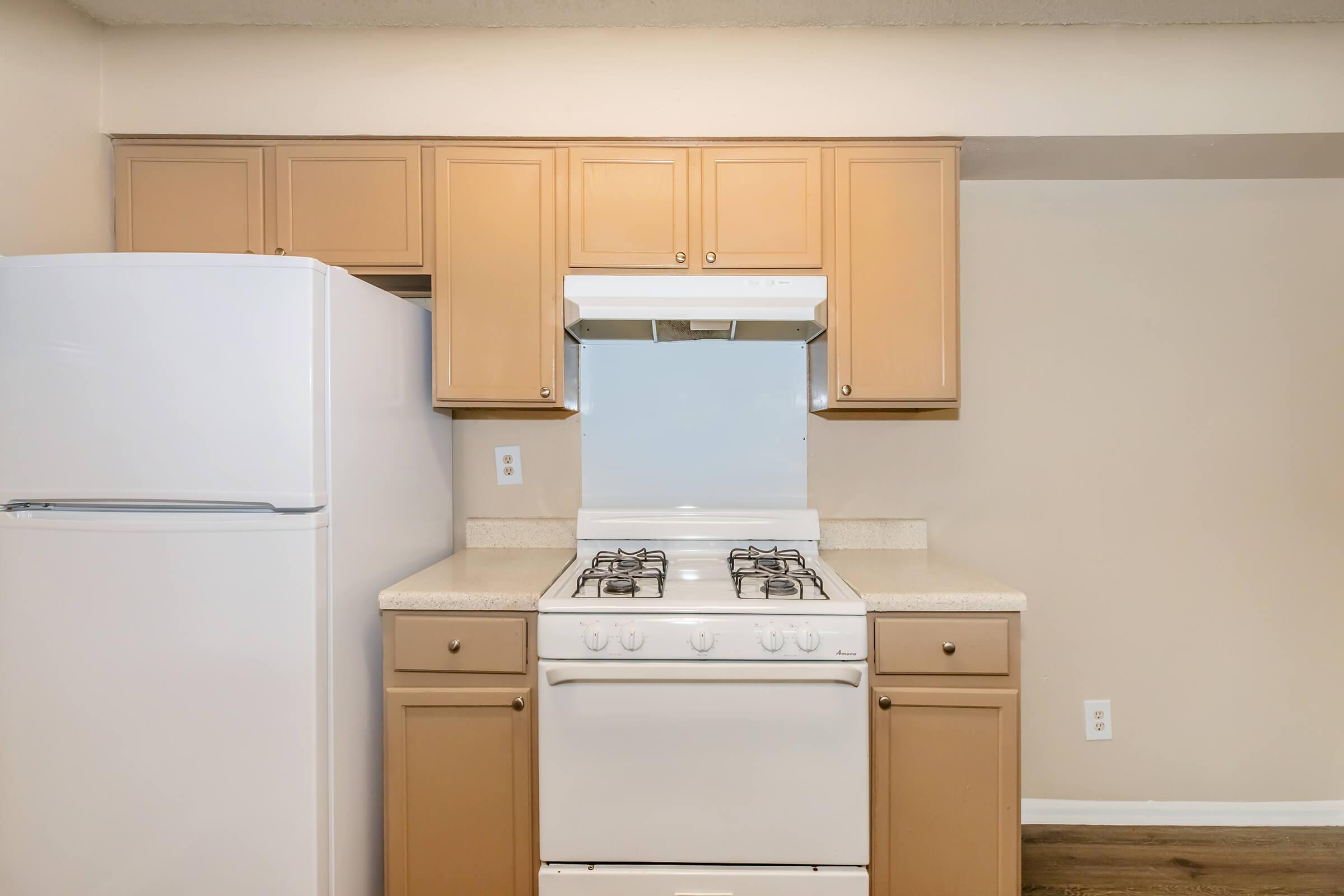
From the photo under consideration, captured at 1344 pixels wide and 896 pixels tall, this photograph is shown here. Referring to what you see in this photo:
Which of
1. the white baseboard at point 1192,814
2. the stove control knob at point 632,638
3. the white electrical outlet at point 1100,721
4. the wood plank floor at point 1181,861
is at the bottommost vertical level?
the wood plank floor at point 1181,861

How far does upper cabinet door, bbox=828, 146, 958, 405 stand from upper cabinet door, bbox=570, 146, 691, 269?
51 centimetres

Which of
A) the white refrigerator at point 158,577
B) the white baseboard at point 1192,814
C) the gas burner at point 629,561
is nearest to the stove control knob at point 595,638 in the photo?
the gas burner at point 629,561

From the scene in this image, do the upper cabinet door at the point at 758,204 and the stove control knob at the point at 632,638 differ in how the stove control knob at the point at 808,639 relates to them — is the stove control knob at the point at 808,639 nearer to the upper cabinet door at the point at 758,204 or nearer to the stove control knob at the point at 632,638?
the stove control knob at the point at 632,638

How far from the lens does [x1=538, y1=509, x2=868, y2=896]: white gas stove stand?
61.9 inches

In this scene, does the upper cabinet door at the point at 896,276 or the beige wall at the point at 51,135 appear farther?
the upper cabinet door at the point at 896,276

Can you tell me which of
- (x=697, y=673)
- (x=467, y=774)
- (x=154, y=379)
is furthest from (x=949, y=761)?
(x=154, y=379)

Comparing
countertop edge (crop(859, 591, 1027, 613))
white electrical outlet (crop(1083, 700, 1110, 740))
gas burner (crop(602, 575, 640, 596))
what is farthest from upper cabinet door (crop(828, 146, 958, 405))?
white electrical outlet (crop(1083, 700, 1110, 740))

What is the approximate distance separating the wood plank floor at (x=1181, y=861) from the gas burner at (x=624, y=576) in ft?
4.74

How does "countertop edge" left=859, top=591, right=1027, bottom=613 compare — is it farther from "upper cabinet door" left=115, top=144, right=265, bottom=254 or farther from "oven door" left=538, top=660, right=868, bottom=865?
"upper cabinet door" left=115, top=144, right=265, bottom=254

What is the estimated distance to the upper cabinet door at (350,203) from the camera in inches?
77.1

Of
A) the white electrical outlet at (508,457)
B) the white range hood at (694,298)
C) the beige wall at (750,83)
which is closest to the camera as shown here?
the white range hood at (694,298)

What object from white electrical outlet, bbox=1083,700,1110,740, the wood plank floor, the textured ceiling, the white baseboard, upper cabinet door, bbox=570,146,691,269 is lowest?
the wood plank floor

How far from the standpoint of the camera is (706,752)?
5.20 feet

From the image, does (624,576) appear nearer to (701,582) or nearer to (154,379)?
(701,582)
